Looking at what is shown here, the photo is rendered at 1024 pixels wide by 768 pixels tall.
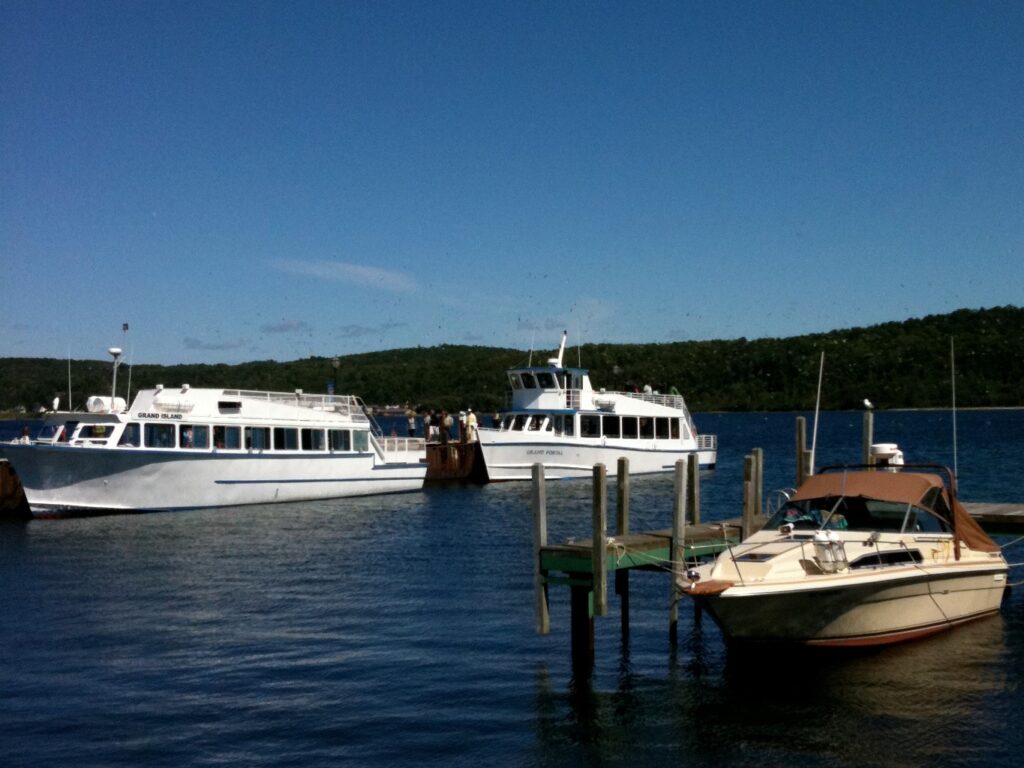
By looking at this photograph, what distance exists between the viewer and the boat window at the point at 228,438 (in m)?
37.5

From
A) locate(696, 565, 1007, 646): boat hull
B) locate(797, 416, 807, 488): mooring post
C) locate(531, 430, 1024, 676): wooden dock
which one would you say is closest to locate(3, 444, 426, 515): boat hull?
locate(797, 416, 807, 488): mooring post

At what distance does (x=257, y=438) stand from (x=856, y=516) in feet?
85.0

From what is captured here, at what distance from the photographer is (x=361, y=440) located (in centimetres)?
4256

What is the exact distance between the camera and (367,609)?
68.1 feet

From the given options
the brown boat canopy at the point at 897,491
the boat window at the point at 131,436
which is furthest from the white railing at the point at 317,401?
the brown boat canopy at the point at 897,491

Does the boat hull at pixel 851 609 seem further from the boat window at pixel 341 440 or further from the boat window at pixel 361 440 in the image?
the boat window at pixel 361 440

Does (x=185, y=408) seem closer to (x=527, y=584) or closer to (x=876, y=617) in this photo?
(x=527, y=584)

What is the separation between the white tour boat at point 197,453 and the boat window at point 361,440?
0.04 meters

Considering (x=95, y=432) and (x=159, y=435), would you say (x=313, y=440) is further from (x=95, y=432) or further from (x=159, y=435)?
(x=95, y=432)

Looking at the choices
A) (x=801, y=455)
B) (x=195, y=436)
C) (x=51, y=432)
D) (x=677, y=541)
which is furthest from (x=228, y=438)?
(x=677, y=541)

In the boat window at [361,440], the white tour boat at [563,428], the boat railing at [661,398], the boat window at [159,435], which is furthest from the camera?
the boat railing at [661,398]

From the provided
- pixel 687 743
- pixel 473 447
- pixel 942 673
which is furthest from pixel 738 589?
pixel 473 447

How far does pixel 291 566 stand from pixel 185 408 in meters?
12.8

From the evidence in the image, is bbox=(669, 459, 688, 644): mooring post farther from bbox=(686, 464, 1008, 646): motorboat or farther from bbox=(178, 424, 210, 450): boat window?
bbox=(178, 424, 210, 450): boat window
